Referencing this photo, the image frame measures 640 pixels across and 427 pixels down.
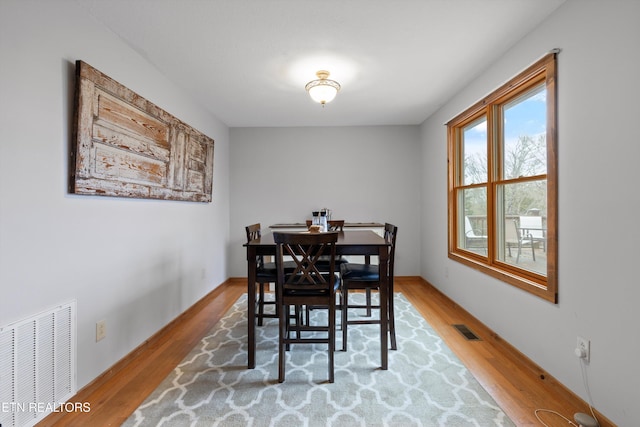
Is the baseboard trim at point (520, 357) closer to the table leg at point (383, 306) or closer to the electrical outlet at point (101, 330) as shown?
the table leg at point (383, 306)

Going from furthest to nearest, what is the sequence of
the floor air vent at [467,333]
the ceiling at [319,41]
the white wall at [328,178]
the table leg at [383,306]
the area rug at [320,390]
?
the white wall at [328,178]
the floor air vent at [467,333]
the table leg at [383,306]
the ceiling at [319,41]
the area rug at [320,390]

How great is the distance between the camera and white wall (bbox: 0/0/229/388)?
1.37 metres

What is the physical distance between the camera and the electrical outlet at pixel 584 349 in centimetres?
159

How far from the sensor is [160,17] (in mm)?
1867

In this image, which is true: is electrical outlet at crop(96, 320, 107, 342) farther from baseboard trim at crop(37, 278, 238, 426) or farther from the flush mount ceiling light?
the flush mount ceiling light

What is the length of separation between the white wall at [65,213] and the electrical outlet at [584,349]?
9.66 feet

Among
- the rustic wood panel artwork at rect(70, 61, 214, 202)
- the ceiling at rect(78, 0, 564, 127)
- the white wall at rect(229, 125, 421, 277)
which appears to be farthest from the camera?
the white wall at rect(229, 125, 421, 277)

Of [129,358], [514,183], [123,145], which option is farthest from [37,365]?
[514,183]

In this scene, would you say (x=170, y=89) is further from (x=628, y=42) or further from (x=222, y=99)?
(x=628, y=42)

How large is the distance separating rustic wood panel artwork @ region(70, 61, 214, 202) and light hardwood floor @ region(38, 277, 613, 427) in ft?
4.13

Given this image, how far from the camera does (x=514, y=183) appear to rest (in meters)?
2.37

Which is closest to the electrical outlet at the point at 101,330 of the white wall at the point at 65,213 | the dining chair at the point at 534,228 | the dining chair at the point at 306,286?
the white wall at the point at 65,213

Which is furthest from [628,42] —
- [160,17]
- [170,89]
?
[170,89]

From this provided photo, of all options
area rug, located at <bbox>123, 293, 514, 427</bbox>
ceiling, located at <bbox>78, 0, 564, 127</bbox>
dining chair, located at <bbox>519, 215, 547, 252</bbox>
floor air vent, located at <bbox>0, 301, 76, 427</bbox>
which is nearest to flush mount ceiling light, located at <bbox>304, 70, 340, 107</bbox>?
ceiling, located at <bbox>78, 0, 564, 127</bbox>
